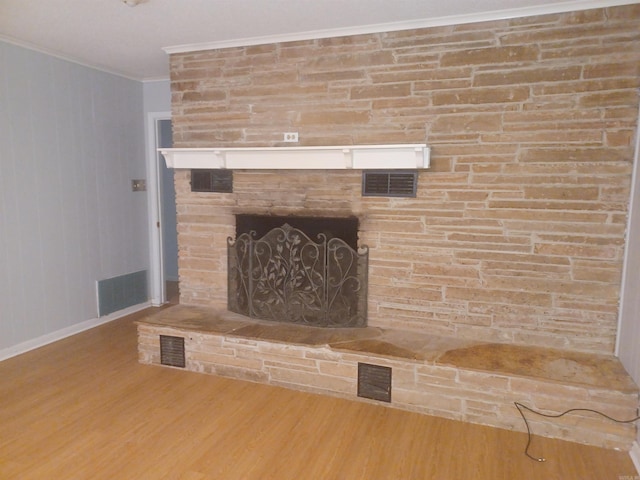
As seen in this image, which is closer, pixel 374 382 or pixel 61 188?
pixel 374 382

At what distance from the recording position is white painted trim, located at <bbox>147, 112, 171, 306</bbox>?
481 cm

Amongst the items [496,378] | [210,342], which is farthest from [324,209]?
[496,378]

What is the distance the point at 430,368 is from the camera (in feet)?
8.92

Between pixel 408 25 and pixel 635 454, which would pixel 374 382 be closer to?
pixel 635 454

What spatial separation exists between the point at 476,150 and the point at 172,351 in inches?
103

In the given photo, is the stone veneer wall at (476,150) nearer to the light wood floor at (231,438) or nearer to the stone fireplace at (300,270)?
the stone fireplace at (300,270)

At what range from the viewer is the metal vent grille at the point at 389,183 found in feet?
10.2

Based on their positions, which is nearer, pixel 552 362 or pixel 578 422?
pixel 578 422

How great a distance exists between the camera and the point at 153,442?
245cm

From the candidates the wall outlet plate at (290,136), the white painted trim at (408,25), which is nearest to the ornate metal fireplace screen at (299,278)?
the wall outlet plate at (290,136)

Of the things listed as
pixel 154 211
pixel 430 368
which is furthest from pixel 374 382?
pixel 154 211

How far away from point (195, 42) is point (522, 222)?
2735mm


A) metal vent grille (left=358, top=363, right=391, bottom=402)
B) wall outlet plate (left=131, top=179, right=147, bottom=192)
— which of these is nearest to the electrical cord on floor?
metal vent grille (left=358, top=363, right=391, bottom=402)

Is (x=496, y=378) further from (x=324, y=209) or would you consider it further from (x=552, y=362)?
(x=324, y=209)
